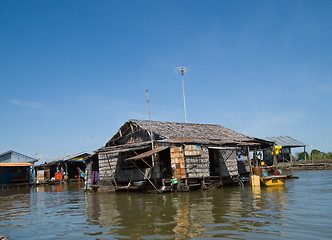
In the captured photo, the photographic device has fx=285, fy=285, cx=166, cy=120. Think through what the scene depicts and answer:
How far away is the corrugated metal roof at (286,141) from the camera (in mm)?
32750

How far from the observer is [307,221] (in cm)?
681

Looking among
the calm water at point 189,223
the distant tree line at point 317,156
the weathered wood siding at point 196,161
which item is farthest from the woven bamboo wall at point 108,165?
the distant tree line at point 317,156

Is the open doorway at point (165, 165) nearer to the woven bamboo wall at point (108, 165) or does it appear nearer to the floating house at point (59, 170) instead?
the woven bamboo wall at point (108, 165)

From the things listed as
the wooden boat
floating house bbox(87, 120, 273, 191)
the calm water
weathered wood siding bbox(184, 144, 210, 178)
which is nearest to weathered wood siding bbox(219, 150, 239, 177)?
floating house bbox(87, 120, 273, 191)

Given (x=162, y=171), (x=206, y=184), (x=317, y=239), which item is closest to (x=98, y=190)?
(x=162, y=171)

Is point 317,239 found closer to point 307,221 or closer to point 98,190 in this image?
point 307,221

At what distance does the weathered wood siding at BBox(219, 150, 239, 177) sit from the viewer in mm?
17797

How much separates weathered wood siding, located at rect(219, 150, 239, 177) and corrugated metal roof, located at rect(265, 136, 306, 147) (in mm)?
15978

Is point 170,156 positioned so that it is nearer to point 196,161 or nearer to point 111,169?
point 196,161

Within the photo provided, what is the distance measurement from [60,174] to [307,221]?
96.7ft

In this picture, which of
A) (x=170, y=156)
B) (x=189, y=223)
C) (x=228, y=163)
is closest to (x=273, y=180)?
(x=228, y=163)

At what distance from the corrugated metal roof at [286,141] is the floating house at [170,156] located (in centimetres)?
1258

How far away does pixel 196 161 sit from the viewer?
1609 centimetres

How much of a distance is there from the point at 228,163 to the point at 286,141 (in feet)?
61.5
